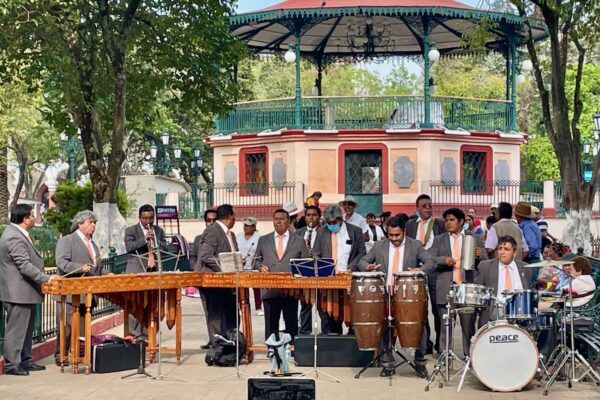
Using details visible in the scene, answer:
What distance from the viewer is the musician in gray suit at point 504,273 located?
1310 centimetres

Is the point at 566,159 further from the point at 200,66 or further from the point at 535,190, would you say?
the point at 535,190

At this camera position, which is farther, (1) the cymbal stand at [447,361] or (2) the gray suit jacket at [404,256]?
(2) the gray suit jacket at [404,256]

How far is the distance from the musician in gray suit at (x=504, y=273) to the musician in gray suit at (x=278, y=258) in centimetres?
258

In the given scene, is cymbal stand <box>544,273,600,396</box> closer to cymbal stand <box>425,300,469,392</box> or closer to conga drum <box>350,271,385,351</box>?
cymbal stand <box>425,300,469,392</box>

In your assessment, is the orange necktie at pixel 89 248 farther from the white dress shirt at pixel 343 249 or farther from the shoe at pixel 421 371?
the shoe at pixel 421 371

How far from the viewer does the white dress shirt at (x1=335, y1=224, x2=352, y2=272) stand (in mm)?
15250

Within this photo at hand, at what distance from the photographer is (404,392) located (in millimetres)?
12430

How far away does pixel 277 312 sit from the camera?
15.1 m

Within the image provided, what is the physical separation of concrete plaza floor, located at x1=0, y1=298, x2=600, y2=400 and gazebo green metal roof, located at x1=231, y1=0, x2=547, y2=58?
70.1 feet

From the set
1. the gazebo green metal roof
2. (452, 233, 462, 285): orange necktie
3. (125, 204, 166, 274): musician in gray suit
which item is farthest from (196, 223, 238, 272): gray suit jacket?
the gazebo green metal roof

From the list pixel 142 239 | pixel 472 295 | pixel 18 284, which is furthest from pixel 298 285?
pixel 142 239

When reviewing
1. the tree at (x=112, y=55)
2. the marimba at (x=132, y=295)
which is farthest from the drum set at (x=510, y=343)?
the tree at (x=112, y=55)

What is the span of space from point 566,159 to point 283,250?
8.21 m

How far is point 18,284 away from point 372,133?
25.0 metres
